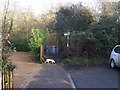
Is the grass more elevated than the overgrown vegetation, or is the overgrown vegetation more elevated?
the overgrown vegetation

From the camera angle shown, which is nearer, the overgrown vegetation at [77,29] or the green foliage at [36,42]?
the overgrown vegetation at [77,29]

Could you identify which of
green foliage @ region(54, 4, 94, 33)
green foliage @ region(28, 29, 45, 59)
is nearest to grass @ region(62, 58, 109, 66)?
green foliage @ region(28, 29, 45, 59)

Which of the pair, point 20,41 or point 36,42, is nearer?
point 36,42

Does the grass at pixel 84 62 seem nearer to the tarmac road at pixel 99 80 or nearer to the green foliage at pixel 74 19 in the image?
the tarmac road at pixel 99 80

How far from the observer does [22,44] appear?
23750 millimetres

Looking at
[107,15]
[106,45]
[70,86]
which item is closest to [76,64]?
[106,45]

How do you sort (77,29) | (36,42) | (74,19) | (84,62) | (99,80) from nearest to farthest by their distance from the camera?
(99,80)
(84,62)
(36,42)
(77,29)
(74,19)

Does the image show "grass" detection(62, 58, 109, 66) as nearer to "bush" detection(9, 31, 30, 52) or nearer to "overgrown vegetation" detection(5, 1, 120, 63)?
"overgrown vegetation" detection(5, 1, 120, 63)

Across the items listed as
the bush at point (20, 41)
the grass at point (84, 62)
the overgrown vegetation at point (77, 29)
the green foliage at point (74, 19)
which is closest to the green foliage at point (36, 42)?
the overgrown vegetation at point (77, 29)

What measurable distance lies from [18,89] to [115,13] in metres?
12.8

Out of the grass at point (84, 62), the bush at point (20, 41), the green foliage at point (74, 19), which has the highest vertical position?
the green foliage at point (74, 19)

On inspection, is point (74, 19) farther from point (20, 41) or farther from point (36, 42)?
point (20, 41)

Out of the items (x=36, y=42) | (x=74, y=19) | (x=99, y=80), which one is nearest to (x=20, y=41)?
(x=36, y=42)

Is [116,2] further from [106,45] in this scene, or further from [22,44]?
[22,44]
